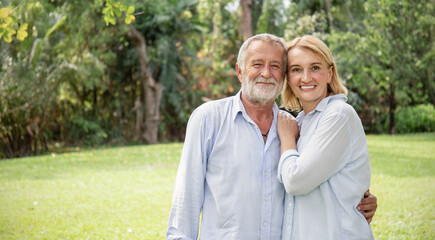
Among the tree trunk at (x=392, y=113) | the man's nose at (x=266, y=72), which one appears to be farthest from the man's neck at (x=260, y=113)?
the tree trunk at (x=392, y=113)

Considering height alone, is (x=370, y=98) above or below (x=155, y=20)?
below

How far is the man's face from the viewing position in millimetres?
2801

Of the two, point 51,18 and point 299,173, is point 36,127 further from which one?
point 299,173

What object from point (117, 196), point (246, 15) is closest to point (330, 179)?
point (117, 196)

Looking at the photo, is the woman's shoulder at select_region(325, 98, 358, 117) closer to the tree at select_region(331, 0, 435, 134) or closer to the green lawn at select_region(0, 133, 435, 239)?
the green lawn at select_region(0, 133, 435, 239)

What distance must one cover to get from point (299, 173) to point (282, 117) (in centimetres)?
54

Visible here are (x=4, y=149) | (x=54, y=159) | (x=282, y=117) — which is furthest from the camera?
(x=4, y=149)

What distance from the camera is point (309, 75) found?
2.69m

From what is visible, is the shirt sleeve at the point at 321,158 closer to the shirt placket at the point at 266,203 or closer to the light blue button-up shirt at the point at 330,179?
the light blue button-up shirt at the point at 330,179

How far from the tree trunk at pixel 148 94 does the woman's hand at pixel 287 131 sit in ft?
53.4

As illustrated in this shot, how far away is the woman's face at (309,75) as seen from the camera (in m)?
2.68

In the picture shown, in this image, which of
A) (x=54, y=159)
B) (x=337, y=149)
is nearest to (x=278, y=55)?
(x=337, y=149)

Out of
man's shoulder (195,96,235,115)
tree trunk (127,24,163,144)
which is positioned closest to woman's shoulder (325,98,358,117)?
man's shoulder (195,96,235,115)

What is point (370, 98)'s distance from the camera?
22.3 m
